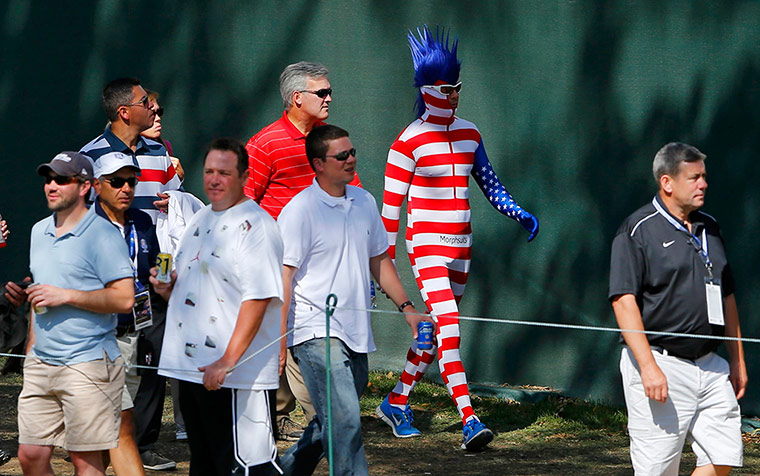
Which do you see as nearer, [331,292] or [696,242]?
[696,242]

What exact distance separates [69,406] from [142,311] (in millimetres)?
849

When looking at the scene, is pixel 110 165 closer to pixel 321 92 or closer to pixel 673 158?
pixel 321 92

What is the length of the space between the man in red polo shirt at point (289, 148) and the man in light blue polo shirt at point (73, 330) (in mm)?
1827

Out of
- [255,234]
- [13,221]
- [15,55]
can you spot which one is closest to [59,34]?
[15,55]

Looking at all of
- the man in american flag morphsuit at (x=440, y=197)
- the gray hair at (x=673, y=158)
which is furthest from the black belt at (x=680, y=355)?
the man in american flag morphsuit at (x=440, y=197)

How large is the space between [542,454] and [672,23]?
2.98 metres

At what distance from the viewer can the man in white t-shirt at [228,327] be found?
4848 millimetres

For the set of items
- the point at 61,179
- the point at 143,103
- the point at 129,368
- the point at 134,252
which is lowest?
the point at 129,368

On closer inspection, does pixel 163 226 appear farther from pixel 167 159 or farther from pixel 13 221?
pixel 13 221

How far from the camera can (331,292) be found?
17.8 feet

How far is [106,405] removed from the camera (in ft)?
16.8

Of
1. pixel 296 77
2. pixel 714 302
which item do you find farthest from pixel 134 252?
pixel 714 302

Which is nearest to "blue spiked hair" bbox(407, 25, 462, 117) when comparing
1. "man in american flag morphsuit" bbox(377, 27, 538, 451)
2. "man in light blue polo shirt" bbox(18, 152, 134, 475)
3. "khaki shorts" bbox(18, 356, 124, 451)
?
"man in american flag morphsuit" bbox(377, 27, 538, 451)

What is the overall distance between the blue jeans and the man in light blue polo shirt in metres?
0.83
